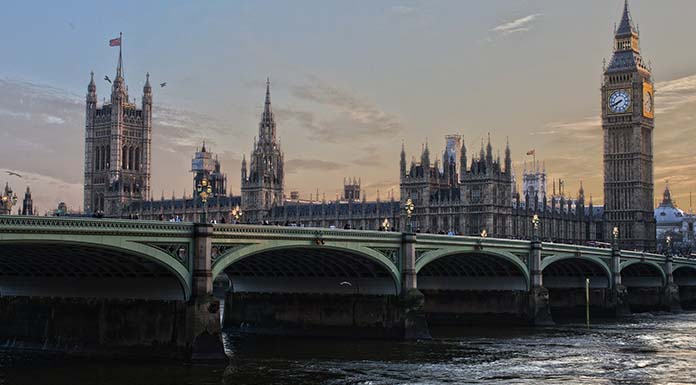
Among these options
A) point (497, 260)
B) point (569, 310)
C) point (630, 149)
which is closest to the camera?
point (497, 260)

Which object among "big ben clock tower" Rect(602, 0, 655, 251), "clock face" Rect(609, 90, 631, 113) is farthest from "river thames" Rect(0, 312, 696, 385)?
"clock face" Rect(609, 90, 631, 113)

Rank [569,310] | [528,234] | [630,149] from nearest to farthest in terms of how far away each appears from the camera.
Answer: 1. [569,310]
2. [528,234]
3. [630,149]

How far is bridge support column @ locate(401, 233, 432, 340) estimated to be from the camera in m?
71.0

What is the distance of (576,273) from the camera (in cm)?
10788

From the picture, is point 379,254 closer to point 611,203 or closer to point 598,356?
point 598,356

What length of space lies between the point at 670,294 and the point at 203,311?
3128 inches

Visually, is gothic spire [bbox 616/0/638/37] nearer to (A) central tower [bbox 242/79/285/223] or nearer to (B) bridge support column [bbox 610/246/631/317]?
(A) central tower [bbox 242/79/285/223]

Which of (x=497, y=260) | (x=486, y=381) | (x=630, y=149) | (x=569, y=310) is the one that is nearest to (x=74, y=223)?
(x=486, y=381)

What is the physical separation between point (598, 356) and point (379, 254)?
15.7 metres

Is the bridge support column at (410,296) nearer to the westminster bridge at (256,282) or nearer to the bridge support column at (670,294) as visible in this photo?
the westminster bridge at (256,282)

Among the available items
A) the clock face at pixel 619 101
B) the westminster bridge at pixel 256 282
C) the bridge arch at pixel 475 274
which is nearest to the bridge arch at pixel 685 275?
the westminster bridge at pixel 256 282

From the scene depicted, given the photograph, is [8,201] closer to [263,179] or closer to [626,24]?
[263,179]

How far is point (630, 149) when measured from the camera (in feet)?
606

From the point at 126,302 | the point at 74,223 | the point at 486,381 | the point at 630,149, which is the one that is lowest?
the point at 486,381
